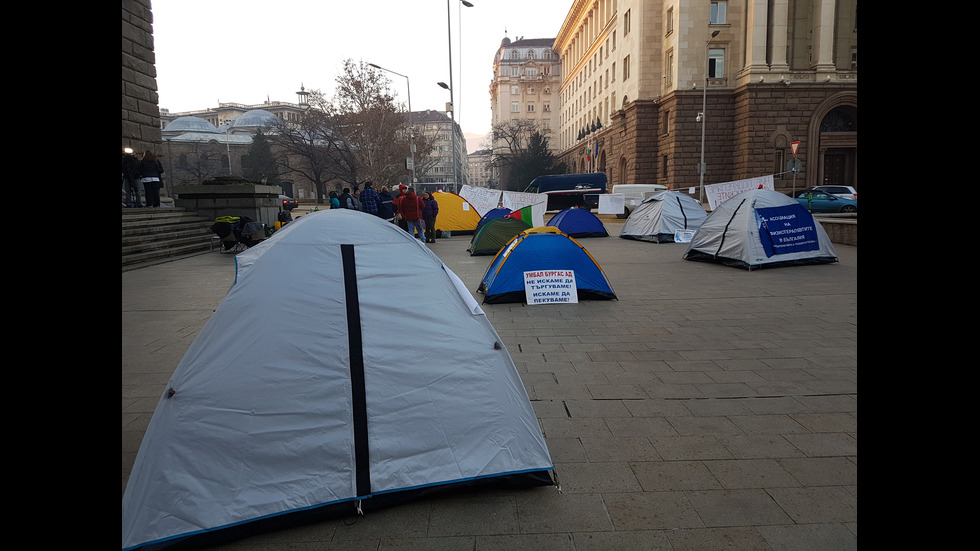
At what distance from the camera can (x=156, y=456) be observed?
2697mm

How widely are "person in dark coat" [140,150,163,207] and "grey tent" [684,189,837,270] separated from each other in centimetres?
1687

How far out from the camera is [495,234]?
47.5 ft

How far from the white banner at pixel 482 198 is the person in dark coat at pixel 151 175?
1055 centimetres

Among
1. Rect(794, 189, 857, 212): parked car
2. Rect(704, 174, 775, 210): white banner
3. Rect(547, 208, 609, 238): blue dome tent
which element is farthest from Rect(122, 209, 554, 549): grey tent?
Rect(794, 189, 857, 212): parked car

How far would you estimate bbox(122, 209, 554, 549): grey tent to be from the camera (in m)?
2.69

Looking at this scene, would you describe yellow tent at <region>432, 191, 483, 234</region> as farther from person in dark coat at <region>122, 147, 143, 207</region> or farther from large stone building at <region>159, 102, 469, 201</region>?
large stone building at <region>159, 102, 469, 201</region>

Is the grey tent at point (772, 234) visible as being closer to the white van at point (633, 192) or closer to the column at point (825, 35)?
the white van at point (633, 192)

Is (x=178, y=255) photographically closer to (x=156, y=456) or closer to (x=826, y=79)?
(x=156, y=456)

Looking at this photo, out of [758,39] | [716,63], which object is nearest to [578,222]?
[758,39]

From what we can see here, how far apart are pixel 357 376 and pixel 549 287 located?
18.7ft

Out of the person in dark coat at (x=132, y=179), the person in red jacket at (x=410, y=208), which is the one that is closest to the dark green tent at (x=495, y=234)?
the person in red jacket at (x=410, y=208)

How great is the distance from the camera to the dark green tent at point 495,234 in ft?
47.2
